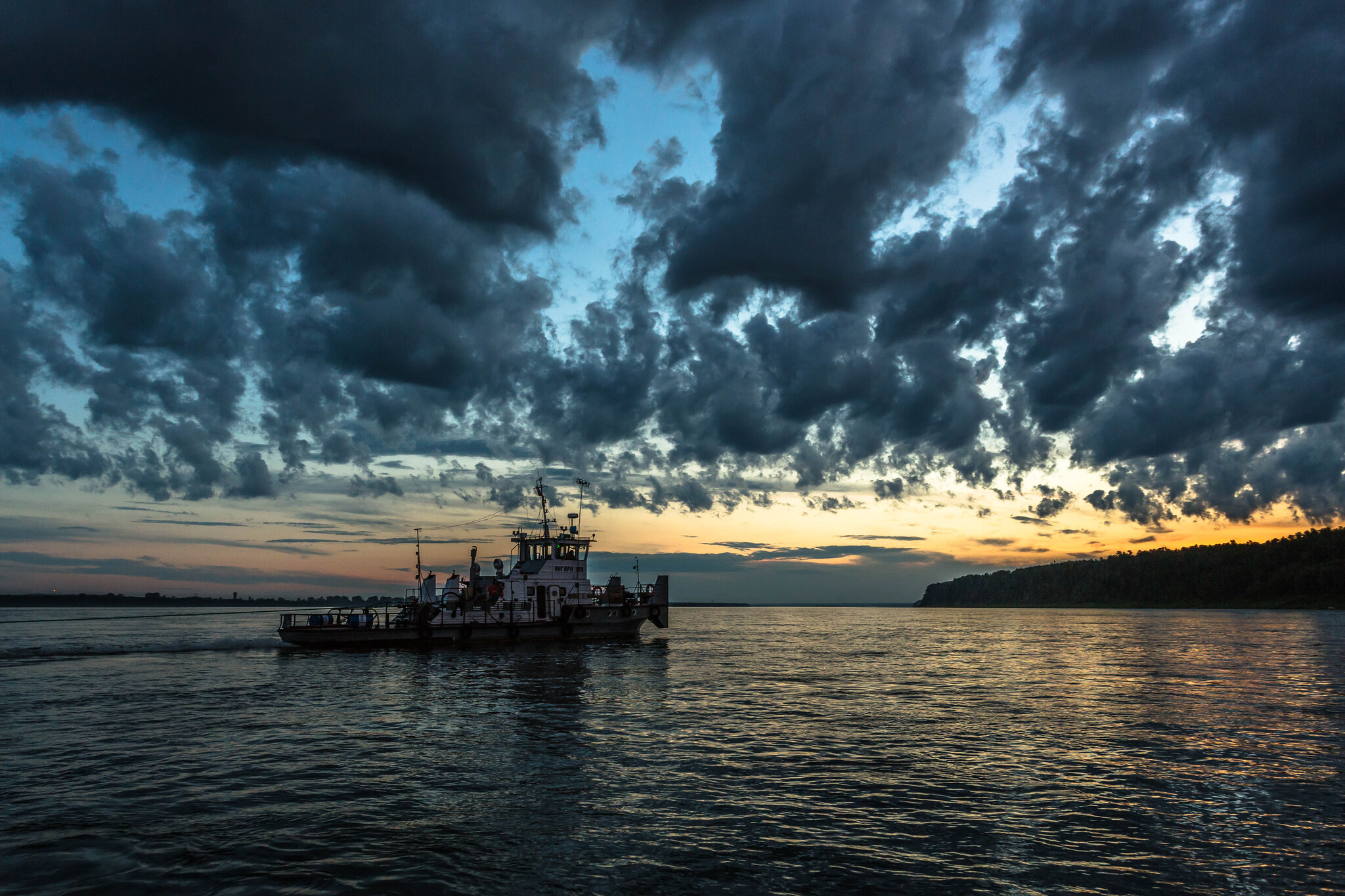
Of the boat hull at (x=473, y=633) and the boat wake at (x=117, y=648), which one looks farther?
the boat hull at (x=473, y=633)

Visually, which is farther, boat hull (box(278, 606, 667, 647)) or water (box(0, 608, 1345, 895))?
boat hull (box(278, 606, 667, 647))

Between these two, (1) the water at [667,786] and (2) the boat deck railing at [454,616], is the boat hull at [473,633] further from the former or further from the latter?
(1) the water at [667,786]

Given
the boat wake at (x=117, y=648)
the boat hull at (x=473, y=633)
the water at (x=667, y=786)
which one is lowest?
the boat wake at (x=117, y=648)

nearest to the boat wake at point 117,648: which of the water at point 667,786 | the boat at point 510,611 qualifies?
the boat at point 510,611

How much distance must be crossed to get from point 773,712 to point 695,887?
1799 centimetres

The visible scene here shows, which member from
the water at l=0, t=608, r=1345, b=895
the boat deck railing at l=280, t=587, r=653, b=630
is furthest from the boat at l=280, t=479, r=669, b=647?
the water at l=0, t=608, r=1345, b=895

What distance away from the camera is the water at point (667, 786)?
1217 centimetres

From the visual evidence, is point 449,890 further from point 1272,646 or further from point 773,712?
point 1272,646

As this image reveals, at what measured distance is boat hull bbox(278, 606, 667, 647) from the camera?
5703 cm

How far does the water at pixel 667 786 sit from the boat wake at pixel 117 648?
20.1 metres

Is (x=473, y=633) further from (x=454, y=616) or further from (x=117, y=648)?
(x=117, y=648)

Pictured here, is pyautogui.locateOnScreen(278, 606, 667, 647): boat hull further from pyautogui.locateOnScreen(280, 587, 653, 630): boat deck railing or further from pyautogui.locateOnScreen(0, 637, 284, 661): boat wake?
pyautogui.locateOnScreen(0, 637, 284, 661): boat wake

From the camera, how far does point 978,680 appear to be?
4106 centimetres

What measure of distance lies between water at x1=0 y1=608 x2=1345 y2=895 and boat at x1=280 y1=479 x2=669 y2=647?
1738cm
